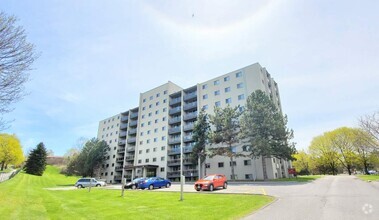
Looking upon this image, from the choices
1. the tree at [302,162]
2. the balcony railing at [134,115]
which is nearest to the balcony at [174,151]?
the balcony railing at [134,115]

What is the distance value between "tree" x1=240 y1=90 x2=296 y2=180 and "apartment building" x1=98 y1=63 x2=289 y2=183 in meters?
5.42

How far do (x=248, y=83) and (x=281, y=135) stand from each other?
13.5 metres

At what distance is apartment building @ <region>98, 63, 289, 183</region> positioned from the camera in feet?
133

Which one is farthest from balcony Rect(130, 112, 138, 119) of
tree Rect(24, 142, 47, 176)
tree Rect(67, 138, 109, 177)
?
tree Rect(24, 142, 47, 176)

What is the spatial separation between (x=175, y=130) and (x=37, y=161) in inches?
1703

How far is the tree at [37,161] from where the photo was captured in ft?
195

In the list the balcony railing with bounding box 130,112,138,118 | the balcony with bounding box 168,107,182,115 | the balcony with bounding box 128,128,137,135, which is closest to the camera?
the balcony with bounding box 168,107,182,115

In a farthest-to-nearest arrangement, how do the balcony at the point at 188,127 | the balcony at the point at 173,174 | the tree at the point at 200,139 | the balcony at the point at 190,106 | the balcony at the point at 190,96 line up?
the balcony at the point at 190,96 < the balcony at the point at 190,106 < the balcony at the point at 188,127 < the balcony at the point at 173,174 < the tree at the point at 200,139

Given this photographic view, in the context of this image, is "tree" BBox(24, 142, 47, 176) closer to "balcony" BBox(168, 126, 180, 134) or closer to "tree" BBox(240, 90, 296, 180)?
"balcony" BBox(168, 126, 180, 134)

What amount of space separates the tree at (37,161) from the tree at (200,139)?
48.8 meters

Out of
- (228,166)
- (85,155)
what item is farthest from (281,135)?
(85,155)

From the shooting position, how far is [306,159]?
67562 mm

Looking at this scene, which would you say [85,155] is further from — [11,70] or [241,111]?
[11,70]

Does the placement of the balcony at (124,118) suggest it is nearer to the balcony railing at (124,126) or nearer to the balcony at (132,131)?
the balcony railing at (124,126)
